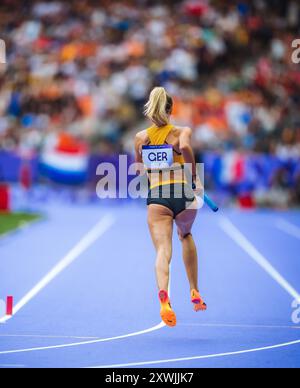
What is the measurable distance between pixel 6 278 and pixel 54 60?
67.0 ft

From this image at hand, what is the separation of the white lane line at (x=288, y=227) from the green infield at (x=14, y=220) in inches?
229

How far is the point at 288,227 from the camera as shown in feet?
68.3

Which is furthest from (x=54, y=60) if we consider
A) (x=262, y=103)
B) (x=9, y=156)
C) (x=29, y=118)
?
(x=262, y=103)

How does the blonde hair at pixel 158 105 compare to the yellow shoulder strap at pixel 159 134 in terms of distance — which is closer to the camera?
the blonde hair at pixel 158 105

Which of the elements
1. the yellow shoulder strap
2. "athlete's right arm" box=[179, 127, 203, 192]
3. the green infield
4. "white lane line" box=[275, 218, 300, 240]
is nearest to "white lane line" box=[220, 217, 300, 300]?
"white lane line" box=[275, 218, 300, 240]

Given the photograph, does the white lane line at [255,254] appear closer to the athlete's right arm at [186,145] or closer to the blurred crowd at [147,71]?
the athlete's right arm at [186,145]

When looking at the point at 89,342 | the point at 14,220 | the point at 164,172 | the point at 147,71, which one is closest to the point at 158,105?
the point at 164,172

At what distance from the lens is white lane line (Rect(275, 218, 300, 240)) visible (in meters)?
19.2

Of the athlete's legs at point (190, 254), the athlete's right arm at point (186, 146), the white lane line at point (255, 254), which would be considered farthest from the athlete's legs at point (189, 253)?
Result: the white lane line at point (255, 254)

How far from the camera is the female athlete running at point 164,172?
7.65m

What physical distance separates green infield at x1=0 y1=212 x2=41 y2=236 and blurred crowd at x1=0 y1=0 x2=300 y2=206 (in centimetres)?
588

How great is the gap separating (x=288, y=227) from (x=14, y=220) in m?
6.45

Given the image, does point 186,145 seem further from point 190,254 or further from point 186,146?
point 190,254
